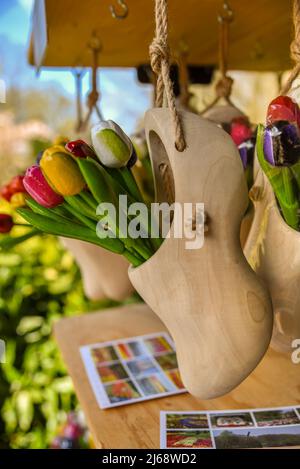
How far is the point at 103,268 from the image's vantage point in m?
0.69

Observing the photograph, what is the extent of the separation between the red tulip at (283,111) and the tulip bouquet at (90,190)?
12 cm

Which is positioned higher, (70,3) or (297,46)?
(70,3)

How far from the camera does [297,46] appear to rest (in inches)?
15.5

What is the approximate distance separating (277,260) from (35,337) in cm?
103

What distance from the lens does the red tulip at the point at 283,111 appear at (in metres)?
0.36

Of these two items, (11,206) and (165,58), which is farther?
(11,206)

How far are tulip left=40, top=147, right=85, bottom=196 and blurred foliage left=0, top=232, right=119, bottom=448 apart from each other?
Answer: 0.94 meters

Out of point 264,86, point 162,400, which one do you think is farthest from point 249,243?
point 264,86

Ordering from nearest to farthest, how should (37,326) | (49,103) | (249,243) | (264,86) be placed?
(249,243) < (264,86) < (37,326) < (49,103)

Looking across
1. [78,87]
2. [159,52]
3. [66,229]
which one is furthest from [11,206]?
[78,87]

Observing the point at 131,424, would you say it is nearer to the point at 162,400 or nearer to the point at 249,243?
the point at 162,400

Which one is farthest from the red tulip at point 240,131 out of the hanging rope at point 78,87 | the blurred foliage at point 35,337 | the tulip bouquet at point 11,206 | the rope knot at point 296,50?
the blurred foliage at point 35,337

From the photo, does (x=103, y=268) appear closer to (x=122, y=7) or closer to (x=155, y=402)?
(x=155, y=402)

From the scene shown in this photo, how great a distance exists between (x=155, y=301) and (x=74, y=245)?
30 centimetres
